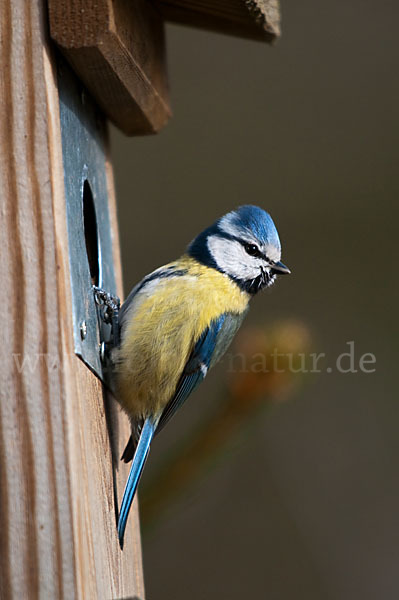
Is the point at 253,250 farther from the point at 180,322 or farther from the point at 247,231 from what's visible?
the point at 180,322

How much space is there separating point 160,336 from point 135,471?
1.22 ft

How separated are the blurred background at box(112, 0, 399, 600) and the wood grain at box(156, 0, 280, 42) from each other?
84.3 inches

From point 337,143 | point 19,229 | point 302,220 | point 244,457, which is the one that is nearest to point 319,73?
point 337,143

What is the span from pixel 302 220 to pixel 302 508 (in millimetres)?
1619

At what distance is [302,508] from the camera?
15.4ft

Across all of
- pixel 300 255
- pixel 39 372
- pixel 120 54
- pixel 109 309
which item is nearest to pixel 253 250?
pixel 109 309

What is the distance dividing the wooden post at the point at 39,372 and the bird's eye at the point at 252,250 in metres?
0.90

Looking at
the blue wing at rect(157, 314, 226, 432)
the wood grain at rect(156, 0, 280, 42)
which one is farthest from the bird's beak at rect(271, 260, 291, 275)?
the wood grain at rect(156, 0, 280, 42)

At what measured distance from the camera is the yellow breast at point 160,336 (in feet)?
7.20

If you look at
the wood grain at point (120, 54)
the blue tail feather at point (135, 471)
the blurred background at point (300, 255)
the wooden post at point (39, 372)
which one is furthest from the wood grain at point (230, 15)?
the blurred background at point (300, 255)

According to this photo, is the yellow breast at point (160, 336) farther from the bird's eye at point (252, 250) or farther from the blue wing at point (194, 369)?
the bird's eye at point (252, 250)

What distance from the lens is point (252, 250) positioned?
8.42 feet

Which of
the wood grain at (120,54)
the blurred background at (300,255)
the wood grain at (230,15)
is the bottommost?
the blurred background at (300,255)

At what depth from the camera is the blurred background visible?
459 cm
